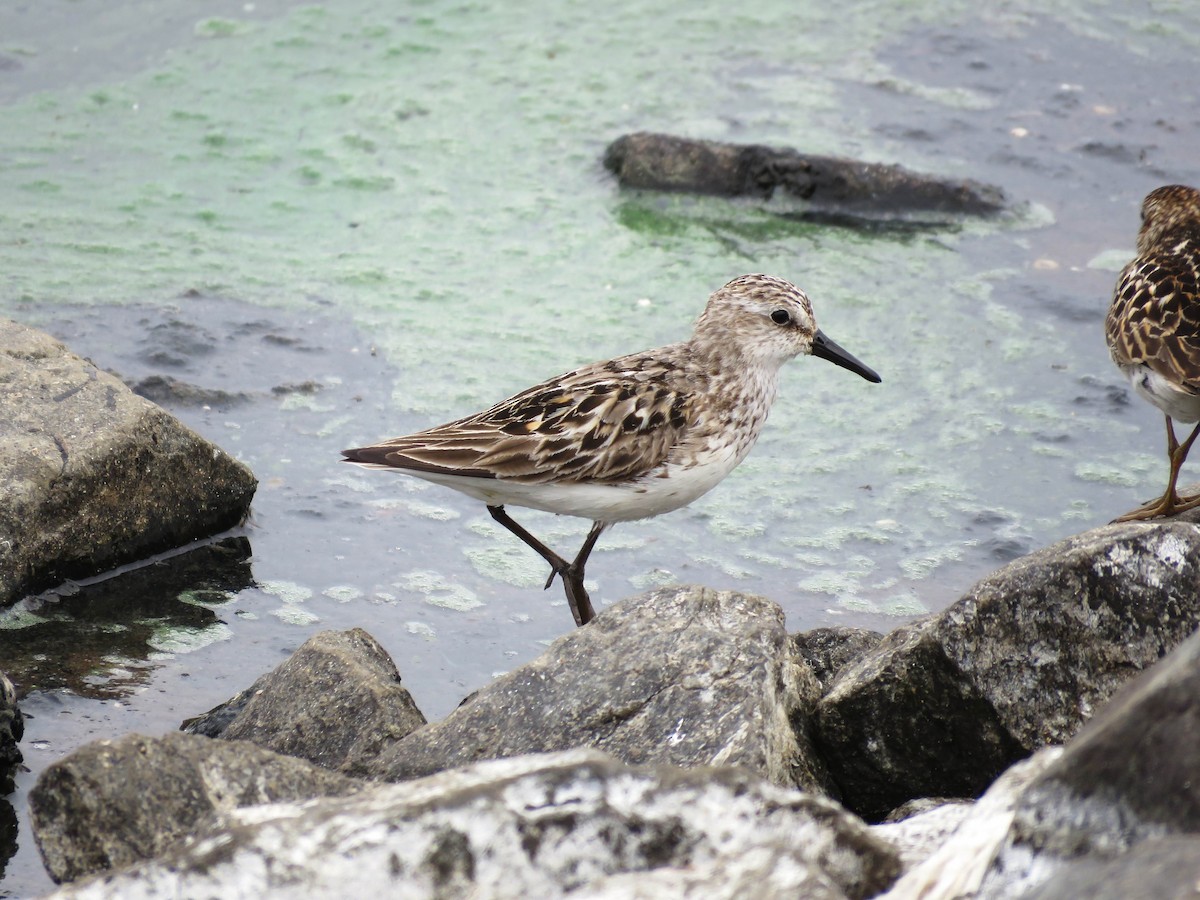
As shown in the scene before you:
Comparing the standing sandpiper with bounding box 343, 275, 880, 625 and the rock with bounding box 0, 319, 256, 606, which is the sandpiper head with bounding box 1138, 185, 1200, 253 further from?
the rock with bounding box 0, 319, 256, 606

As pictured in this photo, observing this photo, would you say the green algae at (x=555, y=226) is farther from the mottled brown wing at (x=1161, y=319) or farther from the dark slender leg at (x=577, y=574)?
the mottled brown wing at (x=1161, y=319)

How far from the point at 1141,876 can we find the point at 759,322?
404 cm

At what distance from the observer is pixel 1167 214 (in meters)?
7.14

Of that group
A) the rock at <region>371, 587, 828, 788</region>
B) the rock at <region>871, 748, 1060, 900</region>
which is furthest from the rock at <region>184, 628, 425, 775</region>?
the rock at <region>871, 748, 1060, 900</region>

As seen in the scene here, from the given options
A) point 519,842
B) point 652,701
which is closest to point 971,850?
point 519,842

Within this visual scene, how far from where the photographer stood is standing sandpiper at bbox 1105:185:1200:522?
19.7 ft

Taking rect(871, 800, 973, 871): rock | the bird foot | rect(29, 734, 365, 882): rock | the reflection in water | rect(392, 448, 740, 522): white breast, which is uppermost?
rect(871, 800, 973, 871): rock

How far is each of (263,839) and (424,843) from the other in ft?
1.07

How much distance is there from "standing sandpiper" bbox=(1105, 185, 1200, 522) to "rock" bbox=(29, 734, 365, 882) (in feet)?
13.2

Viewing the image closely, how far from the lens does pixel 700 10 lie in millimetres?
11398

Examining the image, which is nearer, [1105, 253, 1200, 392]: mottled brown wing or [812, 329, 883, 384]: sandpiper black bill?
[1105, 253, 1200, 392]: mottled brown wing

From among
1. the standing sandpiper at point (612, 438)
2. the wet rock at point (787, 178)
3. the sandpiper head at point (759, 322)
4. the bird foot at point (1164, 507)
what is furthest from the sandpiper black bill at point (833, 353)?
the wet rock at point (787, 178)

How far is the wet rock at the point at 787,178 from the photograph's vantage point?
920cm

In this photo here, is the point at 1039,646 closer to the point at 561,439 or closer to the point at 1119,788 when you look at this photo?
the point at 1119,788
